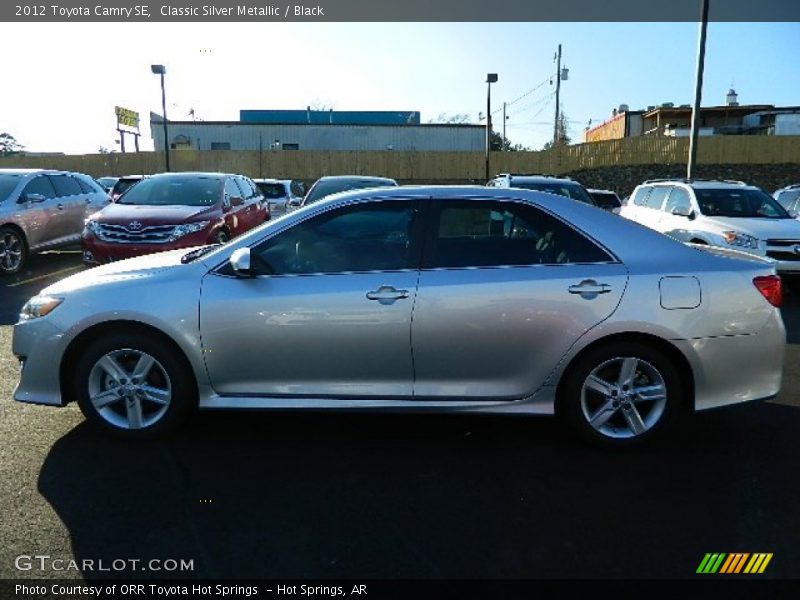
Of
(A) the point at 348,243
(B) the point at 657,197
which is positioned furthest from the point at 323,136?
(A) the point at 348,243

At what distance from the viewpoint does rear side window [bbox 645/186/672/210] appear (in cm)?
1170

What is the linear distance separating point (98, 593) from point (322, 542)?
0.94m

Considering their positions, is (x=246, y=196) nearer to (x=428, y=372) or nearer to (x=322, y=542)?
(x=428, y=372)

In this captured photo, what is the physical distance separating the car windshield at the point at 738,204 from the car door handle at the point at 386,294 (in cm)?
795

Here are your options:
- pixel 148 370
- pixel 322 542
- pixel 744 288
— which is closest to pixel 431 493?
pixel 322 542

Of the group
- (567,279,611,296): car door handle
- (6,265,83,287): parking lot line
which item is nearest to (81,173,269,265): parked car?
(6,265,83,287): parking lot line

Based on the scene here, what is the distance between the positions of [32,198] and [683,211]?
10.8 meters

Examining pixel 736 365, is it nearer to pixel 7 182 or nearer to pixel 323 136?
pixel 7 182

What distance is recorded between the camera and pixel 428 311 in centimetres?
382

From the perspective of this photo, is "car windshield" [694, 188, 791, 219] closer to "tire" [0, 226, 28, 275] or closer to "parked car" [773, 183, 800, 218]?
"parked car" [773, 183, 800, 218]

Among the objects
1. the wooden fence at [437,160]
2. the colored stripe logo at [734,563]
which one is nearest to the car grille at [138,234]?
the colored stripe logo at [734,563]

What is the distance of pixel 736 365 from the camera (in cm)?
393

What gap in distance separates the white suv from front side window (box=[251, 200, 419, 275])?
614 centimetres

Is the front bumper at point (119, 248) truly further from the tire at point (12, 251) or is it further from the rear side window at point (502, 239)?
the rear side window at point (502, 239)
